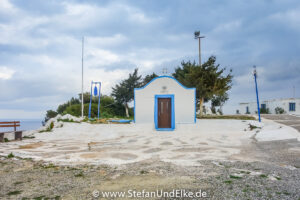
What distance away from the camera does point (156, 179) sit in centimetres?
380

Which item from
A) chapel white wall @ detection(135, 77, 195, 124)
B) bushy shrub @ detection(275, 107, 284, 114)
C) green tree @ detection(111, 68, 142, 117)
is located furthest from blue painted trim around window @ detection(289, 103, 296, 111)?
chapel white wall @ detection(135, 77, 195, 124)

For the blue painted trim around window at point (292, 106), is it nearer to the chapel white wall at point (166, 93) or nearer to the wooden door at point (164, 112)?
the chapel white wall at point (166, 93)

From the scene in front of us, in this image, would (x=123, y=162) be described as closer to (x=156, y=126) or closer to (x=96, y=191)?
(x=96, y=191)

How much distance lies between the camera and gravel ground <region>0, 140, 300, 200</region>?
10.7ft

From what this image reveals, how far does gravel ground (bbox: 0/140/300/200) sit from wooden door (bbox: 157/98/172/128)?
27.8 feet

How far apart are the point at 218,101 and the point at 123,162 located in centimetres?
3267

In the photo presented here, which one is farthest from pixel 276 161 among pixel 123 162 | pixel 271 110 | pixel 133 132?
pixel 271 110

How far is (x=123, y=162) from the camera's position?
5402 millimetres

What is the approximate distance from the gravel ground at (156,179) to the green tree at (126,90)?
19.2m

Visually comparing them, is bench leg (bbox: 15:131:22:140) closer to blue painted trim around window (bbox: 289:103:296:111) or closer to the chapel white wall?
the chapel white wall

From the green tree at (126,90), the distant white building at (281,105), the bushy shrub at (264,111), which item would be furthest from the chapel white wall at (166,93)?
the bushy shrub at (264,111)

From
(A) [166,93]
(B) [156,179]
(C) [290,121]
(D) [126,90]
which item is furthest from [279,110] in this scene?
(B) [156,179]

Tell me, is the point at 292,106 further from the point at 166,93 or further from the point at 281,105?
the point at 166,93

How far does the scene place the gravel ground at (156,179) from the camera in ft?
10.7
